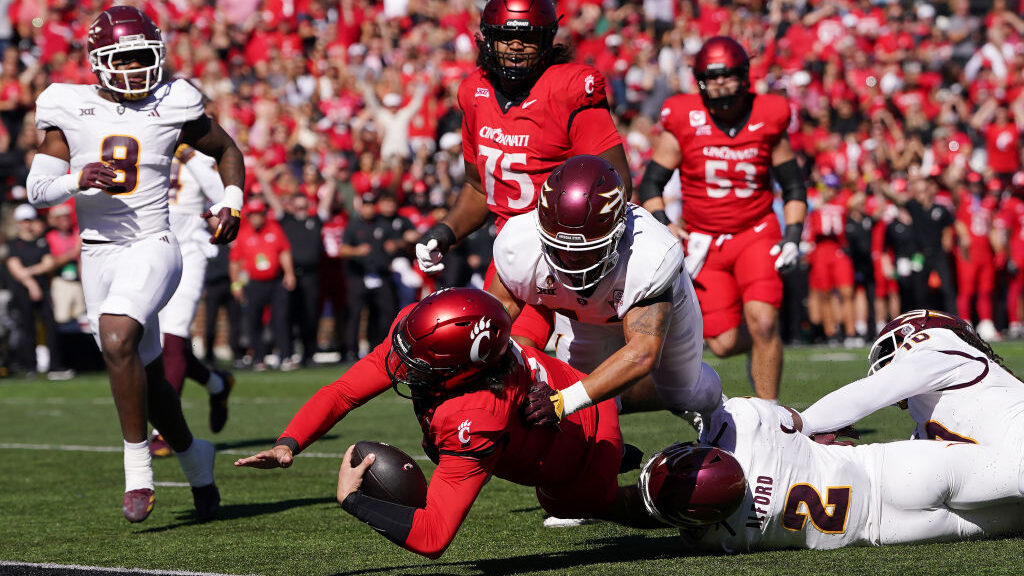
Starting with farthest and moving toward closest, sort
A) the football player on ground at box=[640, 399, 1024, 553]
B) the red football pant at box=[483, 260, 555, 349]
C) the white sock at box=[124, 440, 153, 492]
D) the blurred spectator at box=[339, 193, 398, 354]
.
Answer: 1. the blurred spectator at box=[339, 193, 398, 354]
2. the white sock at box=[124, 440, 153, 492]
3. the red football pant at box=[483, 260, 555, 349]
4. the football player on ground at box=[640, 399, 1024, 553]

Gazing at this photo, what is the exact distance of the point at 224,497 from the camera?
6.27 metres

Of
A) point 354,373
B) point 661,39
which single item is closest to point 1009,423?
point 354,373

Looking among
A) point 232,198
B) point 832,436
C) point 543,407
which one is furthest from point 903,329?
point 232,198

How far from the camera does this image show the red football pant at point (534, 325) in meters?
4.89

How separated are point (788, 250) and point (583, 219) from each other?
9.58ft

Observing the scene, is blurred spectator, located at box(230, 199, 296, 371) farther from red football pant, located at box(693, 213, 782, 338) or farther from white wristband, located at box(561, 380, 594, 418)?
white wristband, located at box(561, 380, 594, 418)

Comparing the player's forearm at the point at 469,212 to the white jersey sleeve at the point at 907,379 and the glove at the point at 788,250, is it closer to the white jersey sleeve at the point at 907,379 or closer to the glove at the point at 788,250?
the glove at the point at 788,250

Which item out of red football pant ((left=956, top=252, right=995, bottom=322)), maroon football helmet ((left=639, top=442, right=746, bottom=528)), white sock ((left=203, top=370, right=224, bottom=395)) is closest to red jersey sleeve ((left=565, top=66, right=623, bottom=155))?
maroon football helmet ((left=639, top=442, right=746, bottom=528))

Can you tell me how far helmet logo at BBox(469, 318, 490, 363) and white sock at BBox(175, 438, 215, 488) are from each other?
7.41 feet

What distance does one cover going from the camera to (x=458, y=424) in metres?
3.77

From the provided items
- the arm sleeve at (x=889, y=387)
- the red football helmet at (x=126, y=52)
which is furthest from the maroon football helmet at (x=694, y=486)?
the red football helmet at (x=126, y=52)

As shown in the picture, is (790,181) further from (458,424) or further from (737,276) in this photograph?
(458,424)

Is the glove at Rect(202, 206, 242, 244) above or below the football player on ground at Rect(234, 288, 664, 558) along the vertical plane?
above

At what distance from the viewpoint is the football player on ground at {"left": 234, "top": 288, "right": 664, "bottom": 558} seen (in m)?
3.75
